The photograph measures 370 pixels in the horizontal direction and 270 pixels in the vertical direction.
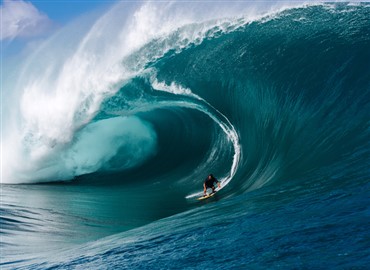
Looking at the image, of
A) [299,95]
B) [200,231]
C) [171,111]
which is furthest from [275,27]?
[200,231]

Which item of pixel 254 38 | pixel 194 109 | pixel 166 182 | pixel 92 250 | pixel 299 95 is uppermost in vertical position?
pixel 254 38

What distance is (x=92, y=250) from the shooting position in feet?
22.8

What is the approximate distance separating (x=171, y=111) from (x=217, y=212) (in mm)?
9473

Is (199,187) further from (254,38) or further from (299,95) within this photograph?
(254,38)

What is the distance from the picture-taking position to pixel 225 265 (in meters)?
4.70

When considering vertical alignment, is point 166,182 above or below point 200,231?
above

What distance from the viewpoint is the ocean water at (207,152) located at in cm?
557

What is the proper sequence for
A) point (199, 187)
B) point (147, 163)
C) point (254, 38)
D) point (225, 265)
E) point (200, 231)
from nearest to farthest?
1. point (225, 265)
2. point (200, 231)
3. point (199, 187)
4. point (254, 38)
5. point (147, 163)

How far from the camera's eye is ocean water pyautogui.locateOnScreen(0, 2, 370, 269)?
5.57 m

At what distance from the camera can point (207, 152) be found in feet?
49.7

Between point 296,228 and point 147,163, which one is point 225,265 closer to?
point 296,228

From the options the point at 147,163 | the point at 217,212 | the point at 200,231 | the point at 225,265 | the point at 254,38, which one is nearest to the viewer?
the point at 225,265

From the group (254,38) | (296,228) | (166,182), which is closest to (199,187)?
(166,182)

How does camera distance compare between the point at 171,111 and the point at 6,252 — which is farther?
the point at 171,111
